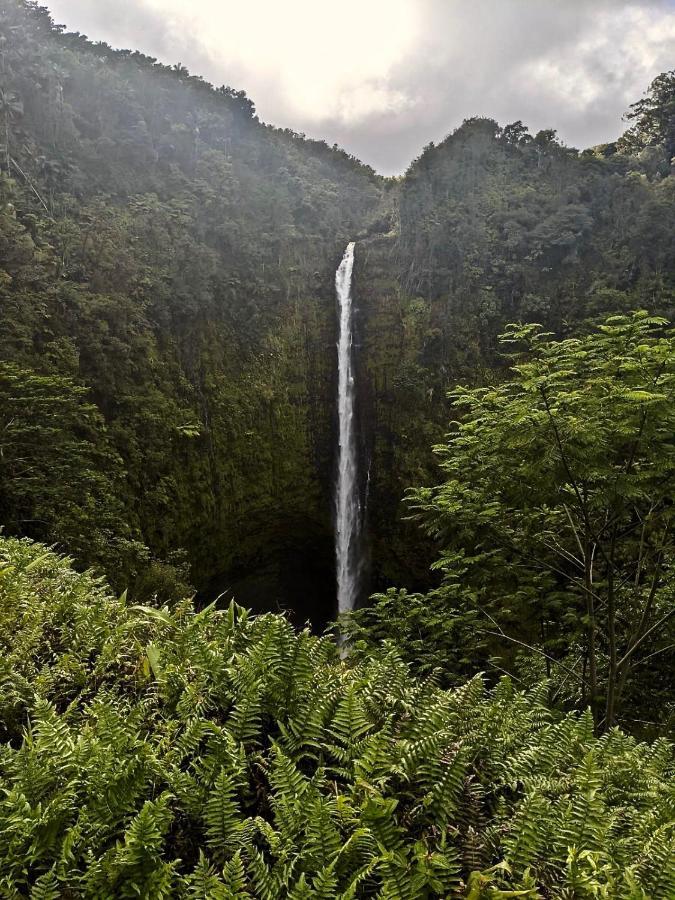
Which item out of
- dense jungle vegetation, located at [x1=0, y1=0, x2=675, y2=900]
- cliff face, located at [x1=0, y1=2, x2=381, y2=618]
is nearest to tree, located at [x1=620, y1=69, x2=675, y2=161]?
dense jungle vegetation, located at [x1=0, y1=0, x2=675, y2=900]

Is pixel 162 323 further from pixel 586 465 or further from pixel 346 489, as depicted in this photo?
pixel 586 465

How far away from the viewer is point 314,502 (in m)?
20.1

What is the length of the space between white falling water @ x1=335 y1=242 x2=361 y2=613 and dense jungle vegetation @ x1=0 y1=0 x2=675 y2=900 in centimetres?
61

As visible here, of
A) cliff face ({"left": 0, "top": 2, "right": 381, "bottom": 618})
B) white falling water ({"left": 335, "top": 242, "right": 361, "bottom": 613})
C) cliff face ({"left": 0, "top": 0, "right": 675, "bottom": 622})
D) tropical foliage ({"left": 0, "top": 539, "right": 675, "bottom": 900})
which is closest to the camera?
tropical foliage ({"left": 0, "top": 539, "right": 675, "bottom": 900})

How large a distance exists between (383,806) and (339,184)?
107ft

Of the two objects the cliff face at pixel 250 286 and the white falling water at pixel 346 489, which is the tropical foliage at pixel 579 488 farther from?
the white falling water at pixel 346 489

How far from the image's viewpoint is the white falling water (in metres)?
19.0

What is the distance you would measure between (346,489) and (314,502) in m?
1.51

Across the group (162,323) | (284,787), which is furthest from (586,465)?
(162,323)

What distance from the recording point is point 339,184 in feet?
95.2

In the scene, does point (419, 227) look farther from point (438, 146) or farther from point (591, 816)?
point (591, 816)

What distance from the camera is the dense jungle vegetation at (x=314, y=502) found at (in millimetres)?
1409

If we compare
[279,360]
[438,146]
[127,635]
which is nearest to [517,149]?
[438,146]

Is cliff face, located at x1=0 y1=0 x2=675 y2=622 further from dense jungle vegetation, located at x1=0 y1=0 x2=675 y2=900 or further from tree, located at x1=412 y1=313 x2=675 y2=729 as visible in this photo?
tree, located at x1=412 y1=313 x2=675 y2=729
